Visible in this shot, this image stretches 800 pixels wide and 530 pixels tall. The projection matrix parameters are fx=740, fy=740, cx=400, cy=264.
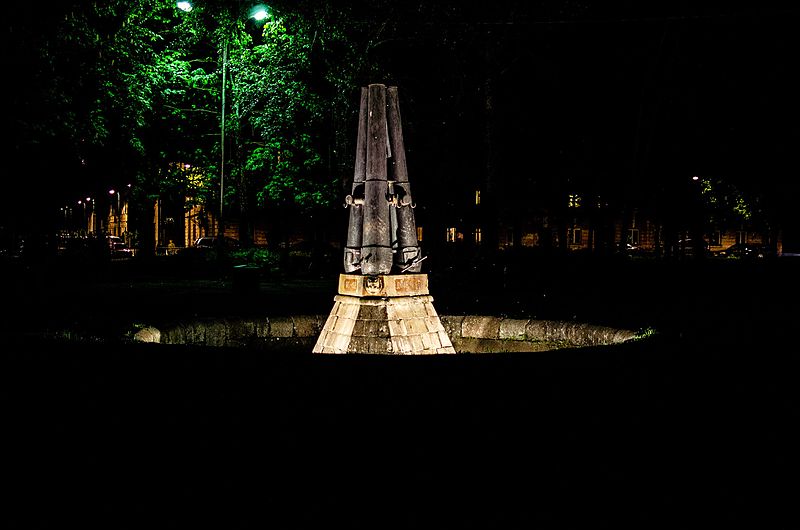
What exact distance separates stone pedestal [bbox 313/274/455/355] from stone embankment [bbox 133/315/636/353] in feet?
5.75

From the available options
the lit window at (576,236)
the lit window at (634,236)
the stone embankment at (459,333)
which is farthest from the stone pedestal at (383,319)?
the lit window at (634,236)

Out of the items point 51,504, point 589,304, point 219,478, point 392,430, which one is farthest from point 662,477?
point 589,304

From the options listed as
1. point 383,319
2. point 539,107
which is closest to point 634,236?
point 539,107

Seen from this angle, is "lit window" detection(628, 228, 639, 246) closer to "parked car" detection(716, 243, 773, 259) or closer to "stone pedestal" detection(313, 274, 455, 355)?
"parked car" detection(716, 243, 773, 259)

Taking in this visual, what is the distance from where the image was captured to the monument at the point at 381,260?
10250 millimetres

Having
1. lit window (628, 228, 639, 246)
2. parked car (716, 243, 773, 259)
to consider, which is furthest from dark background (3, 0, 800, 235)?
lit window (628, 228, 639, 246)

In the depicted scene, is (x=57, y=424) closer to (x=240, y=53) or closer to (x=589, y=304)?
(x=589, y=304)

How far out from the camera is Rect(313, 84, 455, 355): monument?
33.6ft

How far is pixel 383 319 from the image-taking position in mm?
10219

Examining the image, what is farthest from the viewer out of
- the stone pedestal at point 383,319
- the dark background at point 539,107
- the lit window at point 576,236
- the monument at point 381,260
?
the lit window at point 576,236

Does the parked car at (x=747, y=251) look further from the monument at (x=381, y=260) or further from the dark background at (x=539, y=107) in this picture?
the monument at (x=381, y=260)

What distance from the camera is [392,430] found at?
5.11 m

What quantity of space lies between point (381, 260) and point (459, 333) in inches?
118

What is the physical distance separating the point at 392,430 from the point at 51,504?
2.14m
